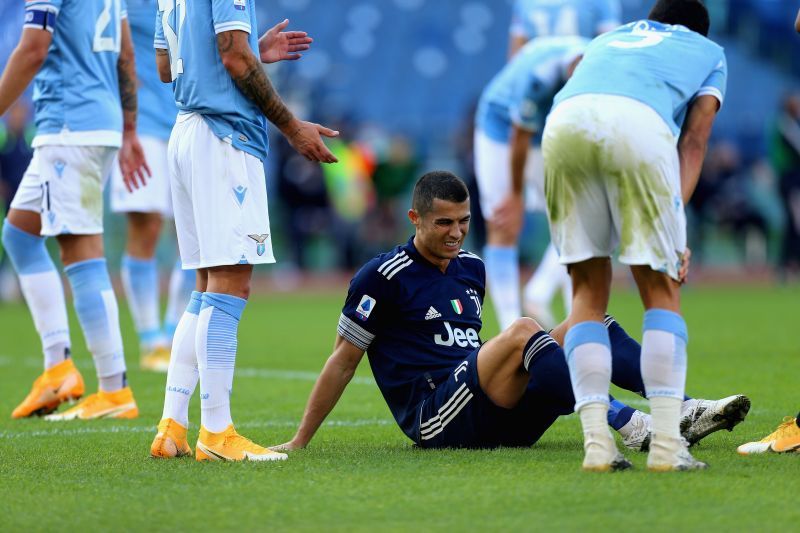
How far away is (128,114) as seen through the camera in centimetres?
711

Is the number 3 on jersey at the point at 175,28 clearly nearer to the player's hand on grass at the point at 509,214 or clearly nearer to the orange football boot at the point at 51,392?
the orange football boot at the point at 51,392

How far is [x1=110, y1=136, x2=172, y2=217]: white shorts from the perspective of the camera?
8781mm

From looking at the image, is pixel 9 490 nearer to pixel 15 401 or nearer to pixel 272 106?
pixel 272 106

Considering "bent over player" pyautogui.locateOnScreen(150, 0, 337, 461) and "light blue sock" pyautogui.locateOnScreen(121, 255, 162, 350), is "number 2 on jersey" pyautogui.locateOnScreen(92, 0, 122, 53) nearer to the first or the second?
"bent over player" pyautogui.locateOnScreen(150, 0, 337, 461)

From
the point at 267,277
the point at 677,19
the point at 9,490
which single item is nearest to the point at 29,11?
the point at 9,490

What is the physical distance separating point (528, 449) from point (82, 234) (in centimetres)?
285

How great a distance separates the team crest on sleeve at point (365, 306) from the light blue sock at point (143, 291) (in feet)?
13.8

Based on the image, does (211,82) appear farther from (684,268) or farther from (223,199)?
(684,268)

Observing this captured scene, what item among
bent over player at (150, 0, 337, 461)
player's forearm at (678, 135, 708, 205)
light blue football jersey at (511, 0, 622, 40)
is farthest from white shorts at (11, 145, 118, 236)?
light blue football jersey at (511, 0, 622, 40)

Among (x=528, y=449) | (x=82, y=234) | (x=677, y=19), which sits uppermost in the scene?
(x=677, y=19)

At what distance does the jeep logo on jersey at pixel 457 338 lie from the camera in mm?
5305

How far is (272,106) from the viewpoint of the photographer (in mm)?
4953

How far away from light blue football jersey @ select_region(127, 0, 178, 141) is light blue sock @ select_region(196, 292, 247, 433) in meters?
4.21

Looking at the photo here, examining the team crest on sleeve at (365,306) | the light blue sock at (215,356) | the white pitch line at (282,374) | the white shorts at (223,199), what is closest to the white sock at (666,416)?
the team crest on sleeve at (365,306)
